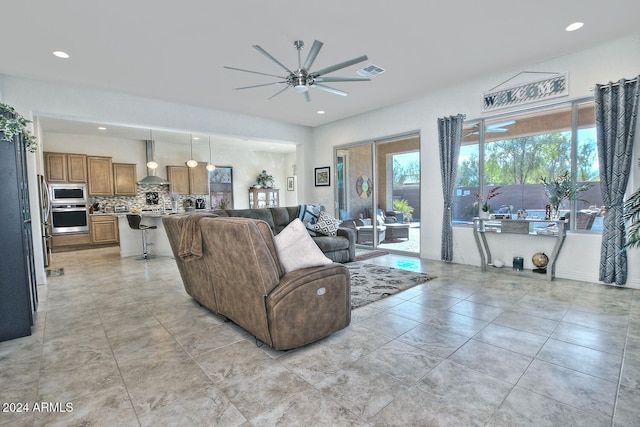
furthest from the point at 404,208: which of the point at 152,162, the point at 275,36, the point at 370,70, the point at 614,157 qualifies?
the point at 152,162

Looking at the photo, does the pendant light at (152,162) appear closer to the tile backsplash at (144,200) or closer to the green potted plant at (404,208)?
the tile backsplash at (144,200)

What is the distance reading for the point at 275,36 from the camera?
132 inches

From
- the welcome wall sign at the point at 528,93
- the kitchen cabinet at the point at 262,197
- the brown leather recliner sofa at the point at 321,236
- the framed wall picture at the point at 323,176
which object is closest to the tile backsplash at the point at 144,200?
the kitchen cabinet at the point at 262,197

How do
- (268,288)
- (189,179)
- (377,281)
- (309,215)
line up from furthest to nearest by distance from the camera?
(189,179) < (309,215) < (377,281) < (268,288)

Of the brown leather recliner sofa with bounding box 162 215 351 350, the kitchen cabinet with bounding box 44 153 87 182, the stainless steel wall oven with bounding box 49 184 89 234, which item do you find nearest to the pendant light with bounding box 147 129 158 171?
the kitchen cabinet with bounding box 44 153 87 182

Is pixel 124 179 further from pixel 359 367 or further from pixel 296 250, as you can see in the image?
pixel 359 367

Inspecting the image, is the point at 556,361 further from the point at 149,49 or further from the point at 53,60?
the point at 53,60

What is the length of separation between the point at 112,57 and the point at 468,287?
5.30m

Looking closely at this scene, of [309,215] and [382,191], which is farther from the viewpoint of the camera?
[382,191]

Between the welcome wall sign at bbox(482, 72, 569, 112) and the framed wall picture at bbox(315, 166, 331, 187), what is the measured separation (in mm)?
3691

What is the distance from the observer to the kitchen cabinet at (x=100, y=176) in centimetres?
778

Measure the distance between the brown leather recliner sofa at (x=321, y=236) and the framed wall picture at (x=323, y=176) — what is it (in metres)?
1.90

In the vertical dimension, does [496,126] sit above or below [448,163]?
above

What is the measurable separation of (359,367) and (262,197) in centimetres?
920
